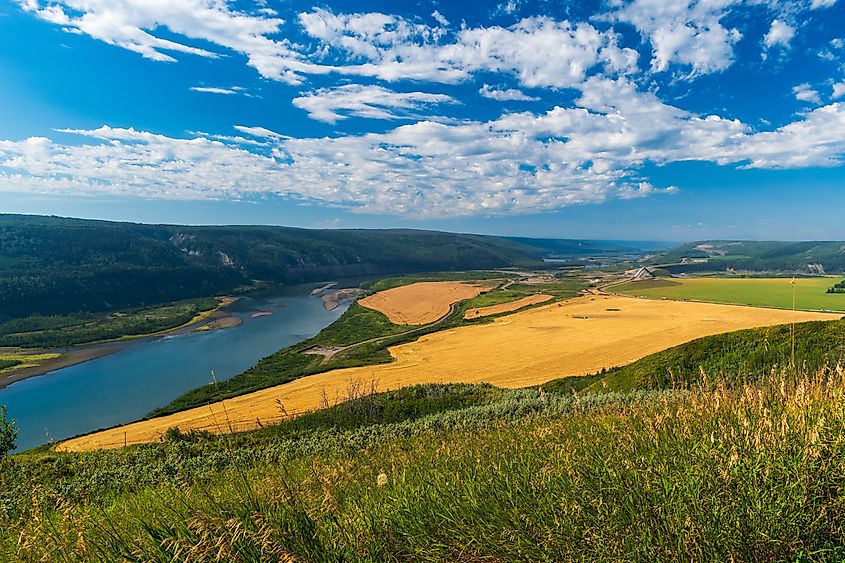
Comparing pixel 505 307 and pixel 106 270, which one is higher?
pixel 106 270

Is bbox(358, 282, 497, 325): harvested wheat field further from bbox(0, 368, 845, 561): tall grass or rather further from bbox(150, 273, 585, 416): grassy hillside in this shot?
bbox(0, 368, 845, 561): tall grass

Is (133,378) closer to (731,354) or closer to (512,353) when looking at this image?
(512,353)

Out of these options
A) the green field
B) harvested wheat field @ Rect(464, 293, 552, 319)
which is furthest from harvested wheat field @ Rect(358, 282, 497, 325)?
the green field

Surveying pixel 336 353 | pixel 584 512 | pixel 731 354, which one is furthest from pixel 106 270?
pixel 584 512

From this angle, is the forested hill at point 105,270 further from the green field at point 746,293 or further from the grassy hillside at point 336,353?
the green field at point 746,293

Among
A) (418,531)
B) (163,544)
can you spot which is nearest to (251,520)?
(163,544)
